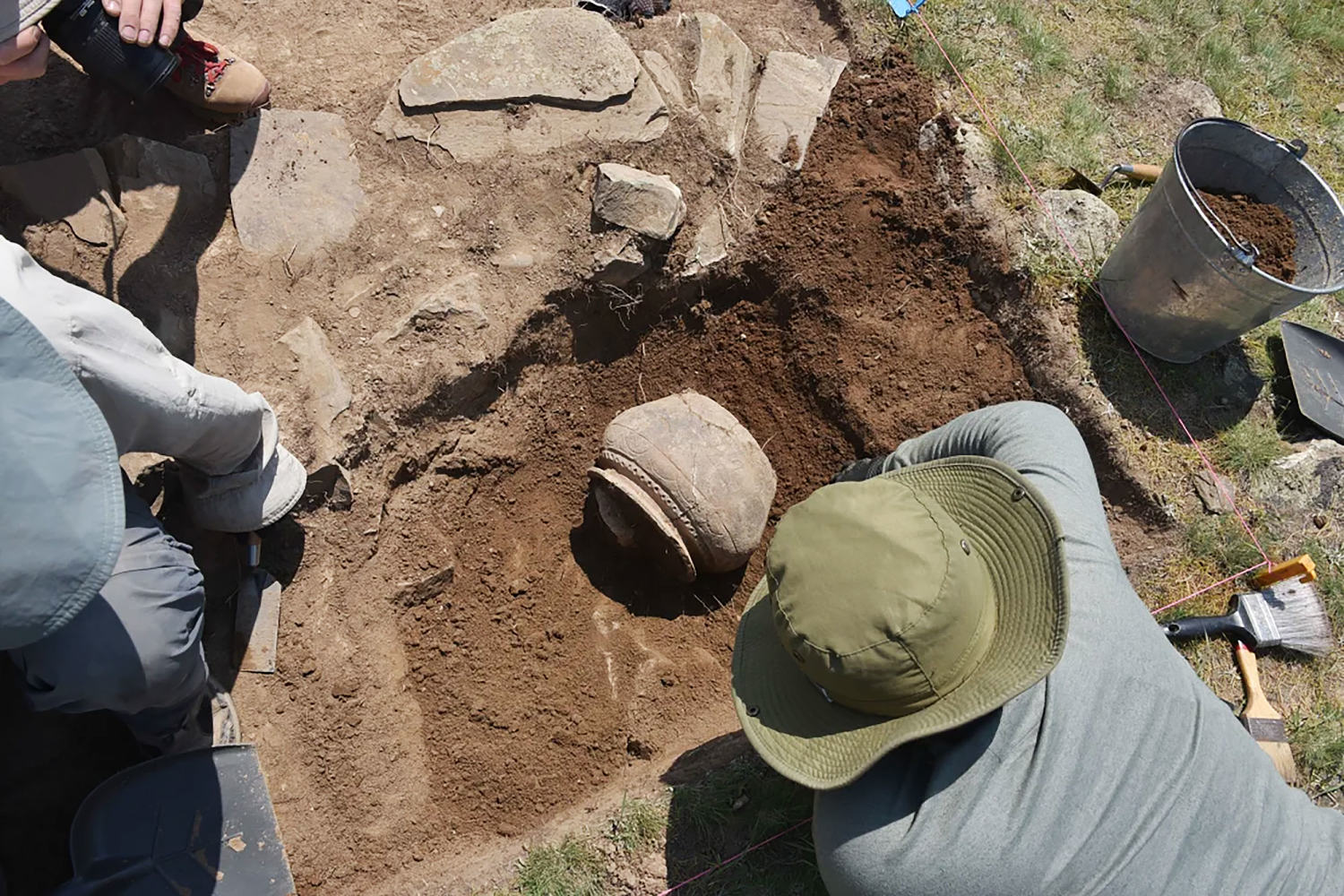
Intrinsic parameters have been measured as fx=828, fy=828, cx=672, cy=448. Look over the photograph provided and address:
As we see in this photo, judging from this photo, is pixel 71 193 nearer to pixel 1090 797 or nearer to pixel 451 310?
pixel 451 310

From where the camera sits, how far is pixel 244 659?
8.73ft

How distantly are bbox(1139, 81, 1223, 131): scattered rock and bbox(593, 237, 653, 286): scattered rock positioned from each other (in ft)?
9.15

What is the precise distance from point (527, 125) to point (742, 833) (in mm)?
2790

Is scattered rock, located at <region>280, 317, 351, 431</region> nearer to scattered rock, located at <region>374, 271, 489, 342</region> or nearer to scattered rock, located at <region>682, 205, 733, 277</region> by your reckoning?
scattered rock, located at <region>374, 271, 489, 342</region>

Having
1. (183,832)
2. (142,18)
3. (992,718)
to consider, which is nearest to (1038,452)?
(992,718)

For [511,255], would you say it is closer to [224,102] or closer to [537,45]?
[537,45]

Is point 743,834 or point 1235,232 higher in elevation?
point 1235,232

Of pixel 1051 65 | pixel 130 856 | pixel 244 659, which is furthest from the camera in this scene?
pixel 1051 65

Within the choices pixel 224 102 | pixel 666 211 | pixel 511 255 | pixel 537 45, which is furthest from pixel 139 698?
pixel 537 45

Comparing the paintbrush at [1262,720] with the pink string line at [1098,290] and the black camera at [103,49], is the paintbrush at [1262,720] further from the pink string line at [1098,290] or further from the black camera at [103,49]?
the black camera at [103,49]

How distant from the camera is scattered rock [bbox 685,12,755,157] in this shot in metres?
3.66

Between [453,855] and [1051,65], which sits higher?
[1051,65]

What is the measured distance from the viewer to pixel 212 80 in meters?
3.03

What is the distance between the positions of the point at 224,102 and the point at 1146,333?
3.78 metres
